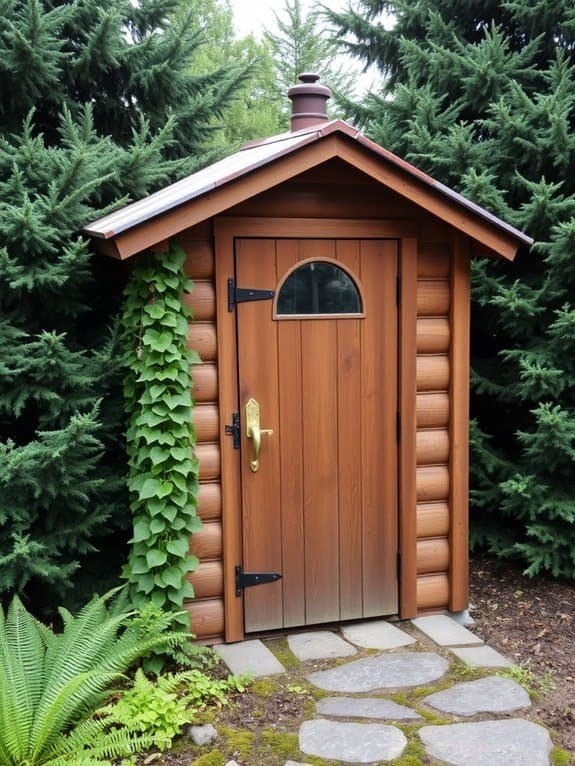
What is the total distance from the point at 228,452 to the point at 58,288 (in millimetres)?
1432

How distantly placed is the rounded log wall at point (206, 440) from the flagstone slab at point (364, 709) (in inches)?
38.3

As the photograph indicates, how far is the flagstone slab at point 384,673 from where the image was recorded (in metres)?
4.04

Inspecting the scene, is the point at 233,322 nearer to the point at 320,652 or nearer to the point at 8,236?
the point at 8,236

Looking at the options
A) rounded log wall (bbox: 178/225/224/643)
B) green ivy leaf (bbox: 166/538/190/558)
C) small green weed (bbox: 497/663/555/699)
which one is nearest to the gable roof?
rounded log wall (bbox: 178/225/224/643)

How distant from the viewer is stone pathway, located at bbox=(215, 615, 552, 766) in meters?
3.42

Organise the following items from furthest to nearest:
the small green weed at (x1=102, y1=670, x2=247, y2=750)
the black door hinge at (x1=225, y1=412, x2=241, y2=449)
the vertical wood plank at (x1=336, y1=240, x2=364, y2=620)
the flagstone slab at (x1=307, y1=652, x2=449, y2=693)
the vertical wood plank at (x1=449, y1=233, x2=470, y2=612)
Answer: the vertical wood plank at (x1=449, y1=233, x2=470, y2=612), the vertical wood plank at (x1=336, y1=240, x2=364, y2=620), the black door hinge at (x1=225, y1=412, x2=241, y2=449), the flagstone slab at (x1=307, y1=652, x2=449, y2=693), the small green weed at (x1=102, y1=670, x2=247, y2=750)

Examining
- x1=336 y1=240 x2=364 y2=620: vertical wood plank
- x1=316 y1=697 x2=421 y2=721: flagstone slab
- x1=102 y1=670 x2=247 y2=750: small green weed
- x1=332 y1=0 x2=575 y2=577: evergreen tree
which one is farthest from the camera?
x1=332 y1=0 x2=575 y2=577: evergreen tree

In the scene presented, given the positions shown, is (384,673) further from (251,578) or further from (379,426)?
(379,426)

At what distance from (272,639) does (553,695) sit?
5.23 ft

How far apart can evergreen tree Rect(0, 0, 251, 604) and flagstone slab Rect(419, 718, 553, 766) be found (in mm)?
2309

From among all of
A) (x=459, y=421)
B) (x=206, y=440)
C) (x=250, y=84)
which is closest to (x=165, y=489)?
(x=206, y=440)

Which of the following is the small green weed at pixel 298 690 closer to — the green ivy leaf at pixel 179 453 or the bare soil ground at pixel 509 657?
the bare soil ground at pixel 509 657

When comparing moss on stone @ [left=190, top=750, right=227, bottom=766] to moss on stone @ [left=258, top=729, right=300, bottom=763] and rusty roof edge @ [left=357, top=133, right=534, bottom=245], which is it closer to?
moss on stone @ [left=258, top=729, right=300, bottom=763]

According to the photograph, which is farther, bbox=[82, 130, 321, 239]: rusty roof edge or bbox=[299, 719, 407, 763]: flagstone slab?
bbox=[82, 130, 321, 239]: rusty roof edge
